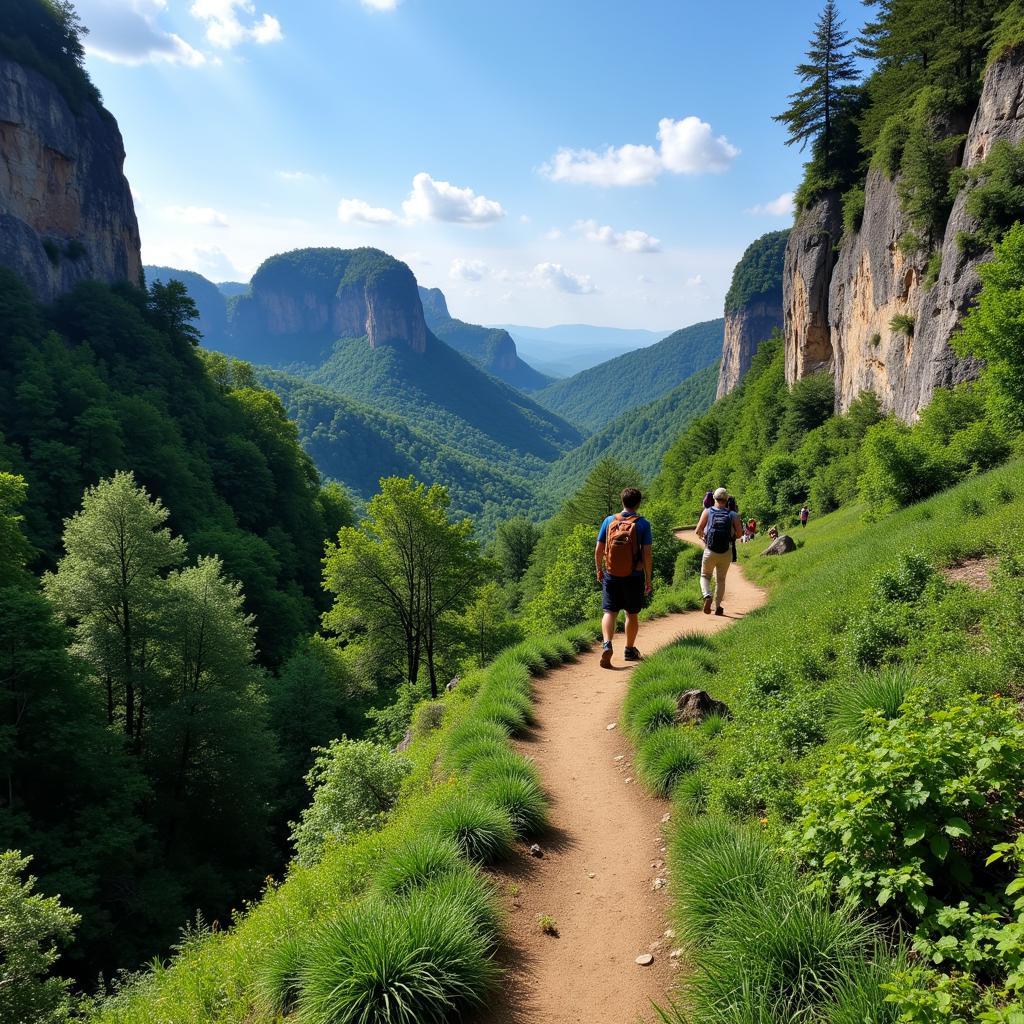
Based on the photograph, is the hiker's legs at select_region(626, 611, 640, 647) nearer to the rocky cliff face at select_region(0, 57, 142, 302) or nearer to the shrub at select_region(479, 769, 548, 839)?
the shrub at select_region(479, 769, 548, 839)

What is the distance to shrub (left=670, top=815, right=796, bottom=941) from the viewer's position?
3.49 meters

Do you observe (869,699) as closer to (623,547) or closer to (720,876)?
(720,876)

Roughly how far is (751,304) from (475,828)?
153 metres

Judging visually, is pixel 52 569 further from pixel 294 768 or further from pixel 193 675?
pixel 294 768

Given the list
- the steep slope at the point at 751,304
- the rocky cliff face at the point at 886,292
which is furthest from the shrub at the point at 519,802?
the steep slope at the point at 751,304

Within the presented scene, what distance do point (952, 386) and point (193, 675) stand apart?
30.5m

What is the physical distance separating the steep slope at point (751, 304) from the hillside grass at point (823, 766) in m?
136

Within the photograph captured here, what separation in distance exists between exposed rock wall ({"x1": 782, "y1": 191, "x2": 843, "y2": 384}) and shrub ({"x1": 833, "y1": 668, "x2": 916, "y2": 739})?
49.7 m

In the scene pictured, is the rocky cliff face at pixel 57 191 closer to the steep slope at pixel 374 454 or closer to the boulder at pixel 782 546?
the boulder at pixel 782 546

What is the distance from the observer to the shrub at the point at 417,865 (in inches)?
167

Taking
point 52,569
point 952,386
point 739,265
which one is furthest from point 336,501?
point 739,265

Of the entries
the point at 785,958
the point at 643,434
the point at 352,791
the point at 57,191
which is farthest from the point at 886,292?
the point at 643,434

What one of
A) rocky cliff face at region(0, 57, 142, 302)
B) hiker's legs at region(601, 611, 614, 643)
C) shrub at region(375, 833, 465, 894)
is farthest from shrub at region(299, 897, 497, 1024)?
rocky cliff face at region(0, 57, 142, 302)

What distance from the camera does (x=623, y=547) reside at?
852cm
